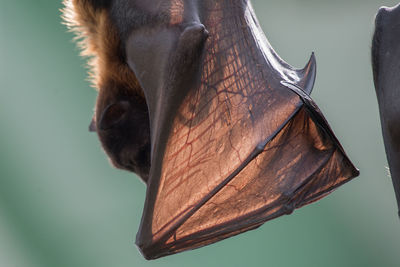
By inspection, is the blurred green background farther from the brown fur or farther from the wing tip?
the wing tip

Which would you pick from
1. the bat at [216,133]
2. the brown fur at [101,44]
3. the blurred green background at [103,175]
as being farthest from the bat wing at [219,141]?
the blurred green background at [103,175]

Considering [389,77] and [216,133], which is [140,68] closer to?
[216,133]

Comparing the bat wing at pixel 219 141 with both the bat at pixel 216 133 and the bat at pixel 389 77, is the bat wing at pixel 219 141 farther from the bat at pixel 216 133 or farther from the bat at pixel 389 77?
the bat at pixel 389 77

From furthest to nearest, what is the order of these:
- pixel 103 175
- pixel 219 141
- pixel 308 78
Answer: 1. pixel 103 175
2. pixel 308 78
3. pixel 219 141

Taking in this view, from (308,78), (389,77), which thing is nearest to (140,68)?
(308,78)

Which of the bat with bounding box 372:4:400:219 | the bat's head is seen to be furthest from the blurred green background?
the bat with bounding box 372:4:400:219

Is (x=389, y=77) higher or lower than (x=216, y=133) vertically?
higher
